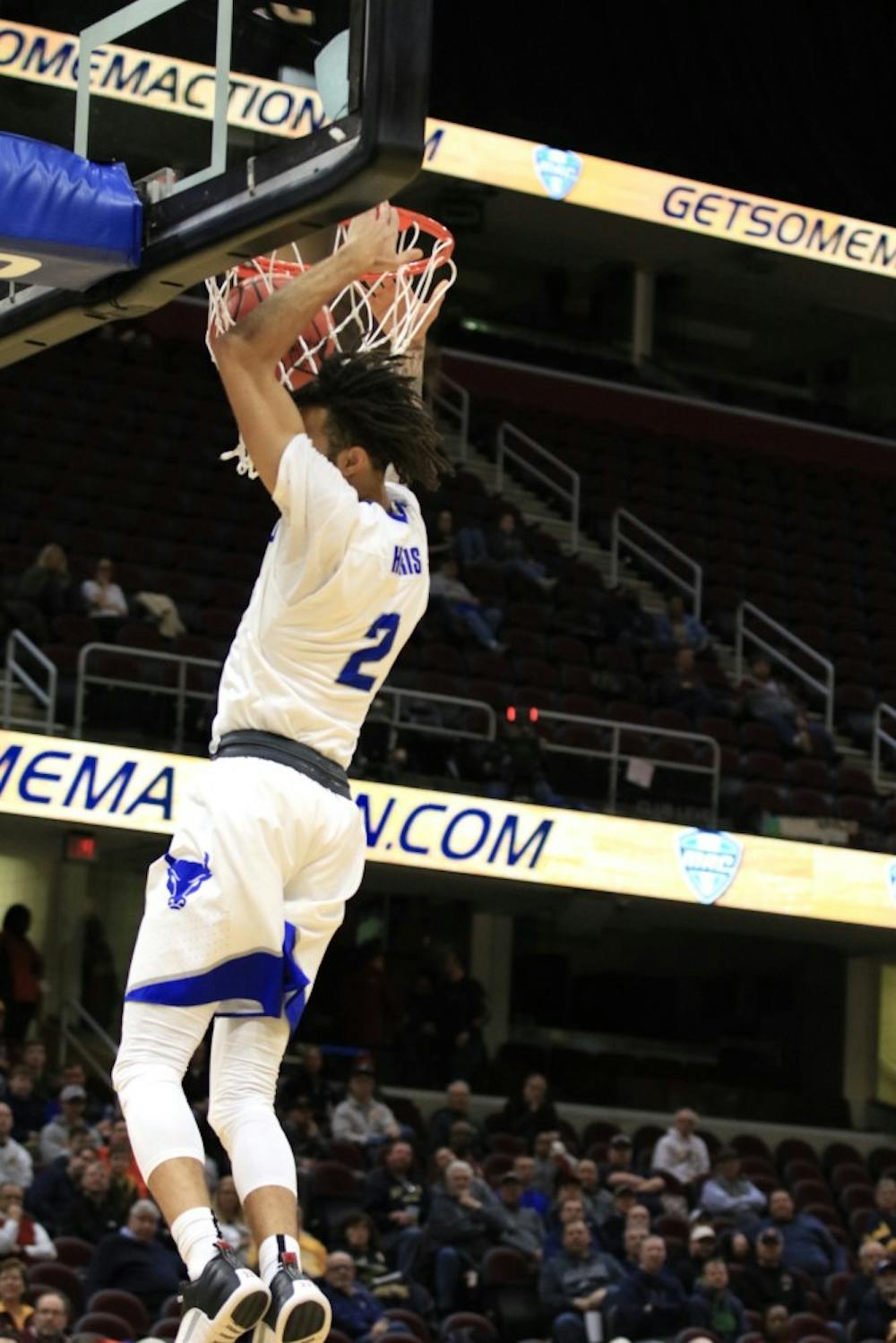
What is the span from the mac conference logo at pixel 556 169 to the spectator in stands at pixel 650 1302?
30.8 feet

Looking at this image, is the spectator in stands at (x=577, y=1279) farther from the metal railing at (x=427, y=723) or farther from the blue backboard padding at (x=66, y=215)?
the blue backboard padding at (x=66, y=215)

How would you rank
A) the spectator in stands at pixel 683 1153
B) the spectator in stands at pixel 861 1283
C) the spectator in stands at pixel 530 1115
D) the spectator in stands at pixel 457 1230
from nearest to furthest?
1. the spectator in stands at pixel 457 1230
2. the spectator in stands at pixel 861 1283
3. the spectator in stands at pixel 683 1153
4. the spectator in stands at pixel 530 1115

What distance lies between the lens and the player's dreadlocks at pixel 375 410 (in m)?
5.27

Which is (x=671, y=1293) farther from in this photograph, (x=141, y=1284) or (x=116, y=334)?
(x=116, y=334)

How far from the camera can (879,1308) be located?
46.6ft

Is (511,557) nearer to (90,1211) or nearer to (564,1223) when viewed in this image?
(564,1223)

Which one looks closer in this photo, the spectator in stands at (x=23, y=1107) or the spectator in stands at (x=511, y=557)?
the spectator in stands at (x=23, y=1107)

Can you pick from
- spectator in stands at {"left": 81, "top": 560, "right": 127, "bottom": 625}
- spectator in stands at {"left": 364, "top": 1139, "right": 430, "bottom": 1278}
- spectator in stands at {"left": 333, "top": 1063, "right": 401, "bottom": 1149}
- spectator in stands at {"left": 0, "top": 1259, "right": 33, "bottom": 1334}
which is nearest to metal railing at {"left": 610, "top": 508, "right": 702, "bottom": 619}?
spectator in stands at {"left": 81, "top": 560, "right": 127, "bottom": 625}

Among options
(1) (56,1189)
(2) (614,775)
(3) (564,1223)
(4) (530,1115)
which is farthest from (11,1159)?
Result: (2) (614,775)

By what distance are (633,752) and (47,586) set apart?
15.4ft

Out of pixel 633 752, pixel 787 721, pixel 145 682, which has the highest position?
pixel 787 721

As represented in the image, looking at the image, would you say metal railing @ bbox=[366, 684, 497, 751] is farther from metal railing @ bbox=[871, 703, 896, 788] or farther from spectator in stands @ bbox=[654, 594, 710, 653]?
metal railing @ bbox=[871, 703, 896, 788]

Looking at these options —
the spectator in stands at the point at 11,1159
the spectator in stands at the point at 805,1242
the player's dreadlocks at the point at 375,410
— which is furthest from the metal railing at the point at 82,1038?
the player's dreadlocks at the point at 375,410

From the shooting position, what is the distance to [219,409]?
21.4 meters
